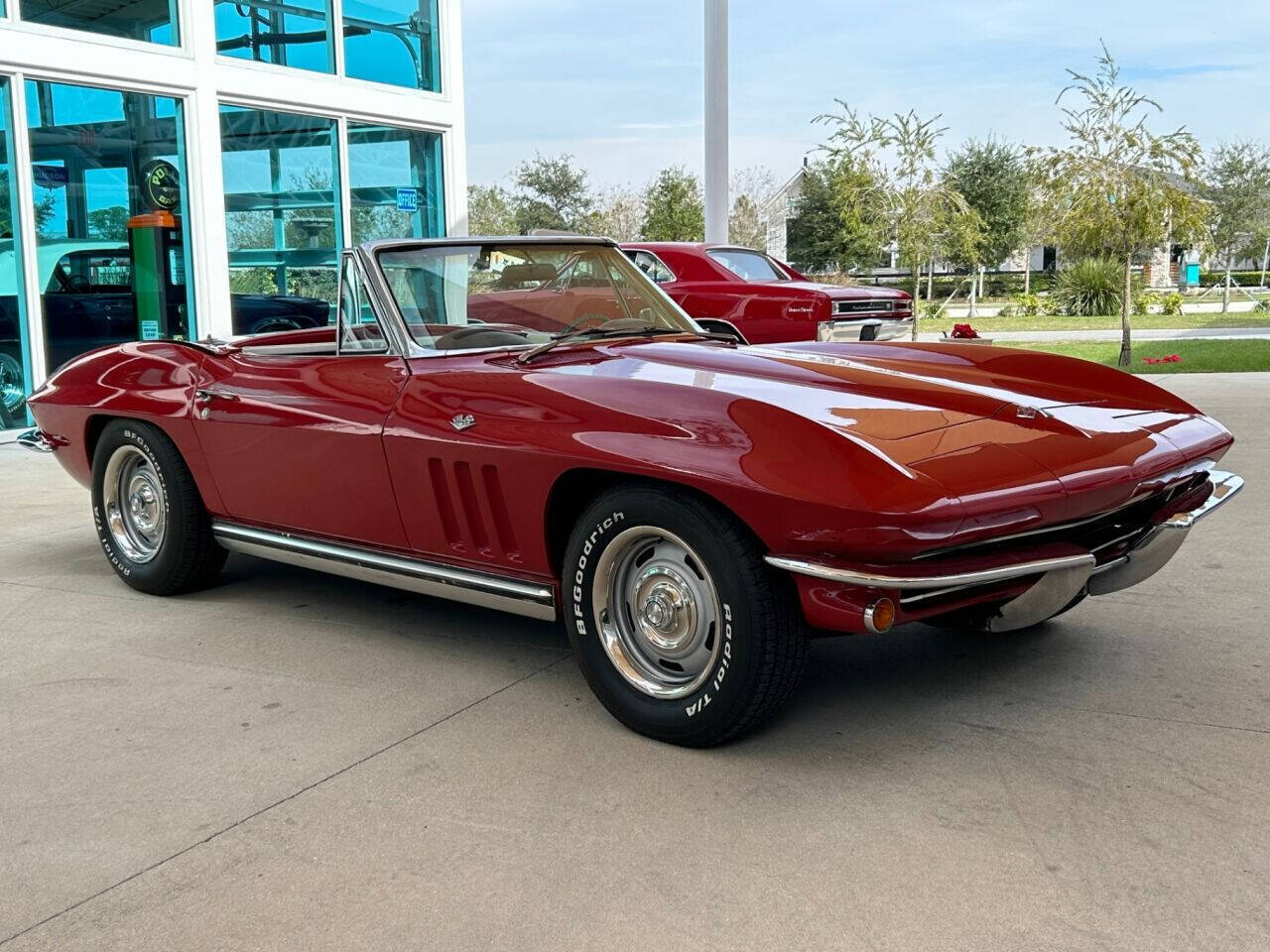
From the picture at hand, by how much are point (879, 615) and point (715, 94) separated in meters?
10.9

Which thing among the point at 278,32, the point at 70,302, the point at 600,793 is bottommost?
the point at 600,793

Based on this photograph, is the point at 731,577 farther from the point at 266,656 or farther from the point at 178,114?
the point at 178,114

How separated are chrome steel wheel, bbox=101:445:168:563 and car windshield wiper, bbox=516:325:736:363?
Answer: 192 centimetres

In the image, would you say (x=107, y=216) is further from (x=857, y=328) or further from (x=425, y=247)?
(x=425, y=247)

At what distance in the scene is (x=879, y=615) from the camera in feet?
9.63

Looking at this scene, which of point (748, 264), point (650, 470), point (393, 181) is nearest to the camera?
point (650, 470)

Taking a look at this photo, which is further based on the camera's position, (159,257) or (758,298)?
(758,298)

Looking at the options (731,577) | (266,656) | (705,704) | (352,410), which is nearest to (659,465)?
(731,577)

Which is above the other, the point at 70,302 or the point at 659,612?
the point at 70,302

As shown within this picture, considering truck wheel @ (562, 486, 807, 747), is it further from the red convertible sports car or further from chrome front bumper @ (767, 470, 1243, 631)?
chrome front bumper @ (767, 470, 1243, 631)

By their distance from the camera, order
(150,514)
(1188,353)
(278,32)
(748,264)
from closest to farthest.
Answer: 1. (150,514)
2. (278,32)
3. (748,264)
4. (1188,353)

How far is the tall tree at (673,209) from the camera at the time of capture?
141ft

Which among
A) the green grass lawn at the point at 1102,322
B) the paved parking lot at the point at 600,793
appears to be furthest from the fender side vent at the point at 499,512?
the green grass lawn at the point at 1102,322

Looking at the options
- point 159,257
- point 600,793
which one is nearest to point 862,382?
point 600,793
